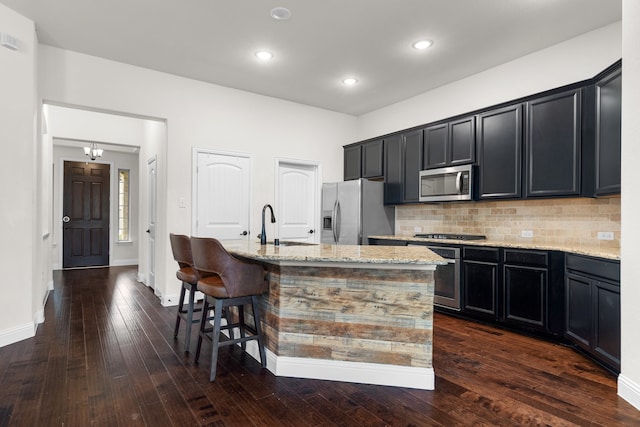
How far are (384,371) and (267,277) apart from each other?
1.04 metres

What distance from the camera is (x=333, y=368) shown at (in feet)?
8.13

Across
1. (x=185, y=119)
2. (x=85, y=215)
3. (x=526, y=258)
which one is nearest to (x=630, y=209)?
(x=526, y=258)

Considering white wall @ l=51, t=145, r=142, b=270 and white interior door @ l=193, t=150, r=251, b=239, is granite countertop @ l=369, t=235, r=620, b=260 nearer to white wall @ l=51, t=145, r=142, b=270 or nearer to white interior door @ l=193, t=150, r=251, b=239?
white interior door @ l=193, t=150, r=251, b=239

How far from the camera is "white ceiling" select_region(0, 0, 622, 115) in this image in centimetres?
306

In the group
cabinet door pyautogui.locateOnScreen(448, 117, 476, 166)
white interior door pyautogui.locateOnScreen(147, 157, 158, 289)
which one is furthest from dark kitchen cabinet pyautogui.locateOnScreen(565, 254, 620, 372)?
white interior door pyautogui.locateOnScreen(147, 157, 158, 289)

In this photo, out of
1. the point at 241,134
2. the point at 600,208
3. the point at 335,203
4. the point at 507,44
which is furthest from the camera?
the point at 335,203

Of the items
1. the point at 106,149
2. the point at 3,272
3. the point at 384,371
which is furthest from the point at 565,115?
the point at 106,149

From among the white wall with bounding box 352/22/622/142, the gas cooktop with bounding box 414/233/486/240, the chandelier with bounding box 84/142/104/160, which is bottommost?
the gas cooktop with bounding box 414/233/486/240

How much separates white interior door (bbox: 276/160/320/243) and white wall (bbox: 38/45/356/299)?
17 centimetres

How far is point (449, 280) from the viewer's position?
13.5 ft

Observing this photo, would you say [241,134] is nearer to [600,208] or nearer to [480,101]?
[480,101]

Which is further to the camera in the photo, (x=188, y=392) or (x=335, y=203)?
(x=335, y=203)

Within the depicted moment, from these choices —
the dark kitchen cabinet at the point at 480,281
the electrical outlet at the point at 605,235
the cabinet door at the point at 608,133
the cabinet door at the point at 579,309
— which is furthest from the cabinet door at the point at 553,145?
the cabinet door at the point at 579,309

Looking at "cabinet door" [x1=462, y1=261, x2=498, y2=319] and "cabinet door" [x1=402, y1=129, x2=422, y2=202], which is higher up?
"cabinet door" [x1=402, y1=129, x2=422, y2=202]
